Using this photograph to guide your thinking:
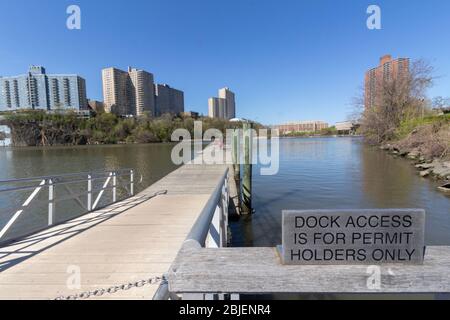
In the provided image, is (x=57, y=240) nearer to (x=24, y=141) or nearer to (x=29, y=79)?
(x=24, y=141)

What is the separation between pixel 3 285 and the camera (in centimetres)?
298

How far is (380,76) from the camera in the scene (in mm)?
36000

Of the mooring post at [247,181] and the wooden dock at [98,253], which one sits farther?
the mooring post at [247,181]

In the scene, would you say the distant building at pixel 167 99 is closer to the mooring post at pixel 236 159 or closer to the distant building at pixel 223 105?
the distant building at pixel 223 105

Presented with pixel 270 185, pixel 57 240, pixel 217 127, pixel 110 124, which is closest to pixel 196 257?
pixel 57 240

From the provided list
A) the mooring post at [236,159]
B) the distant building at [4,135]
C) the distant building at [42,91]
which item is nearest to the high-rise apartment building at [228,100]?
the distant building at [42,91]

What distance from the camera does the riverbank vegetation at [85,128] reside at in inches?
3189

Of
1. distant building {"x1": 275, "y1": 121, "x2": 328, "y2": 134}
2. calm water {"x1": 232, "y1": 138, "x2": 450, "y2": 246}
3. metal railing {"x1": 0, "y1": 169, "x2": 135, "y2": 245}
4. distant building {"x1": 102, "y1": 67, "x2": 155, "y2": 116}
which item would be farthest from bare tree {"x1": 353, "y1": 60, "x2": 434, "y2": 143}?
distant building {"x1": 275, "y1": 121, "x2": 328, "y2": 134}

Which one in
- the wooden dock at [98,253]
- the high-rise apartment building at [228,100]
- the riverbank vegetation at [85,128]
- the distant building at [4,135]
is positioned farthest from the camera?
A: the high-rise apartment building at [228,100]

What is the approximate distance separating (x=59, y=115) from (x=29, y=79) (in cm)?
1640

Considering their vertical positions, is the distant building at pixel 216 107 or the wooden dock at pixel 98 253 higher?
the distant building at pixel 216 107

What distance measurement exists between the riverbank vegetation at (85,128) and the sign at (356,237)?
75313 millimetres

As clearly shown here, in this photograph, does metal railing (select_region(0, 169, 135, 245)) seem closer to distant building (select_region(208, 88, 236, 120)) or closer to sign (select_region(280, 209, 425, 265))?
sign (select_region(280, 209, 425, 265))

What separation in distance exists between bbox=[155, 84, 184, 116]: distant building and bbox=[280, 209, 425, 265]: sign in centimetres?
13208
